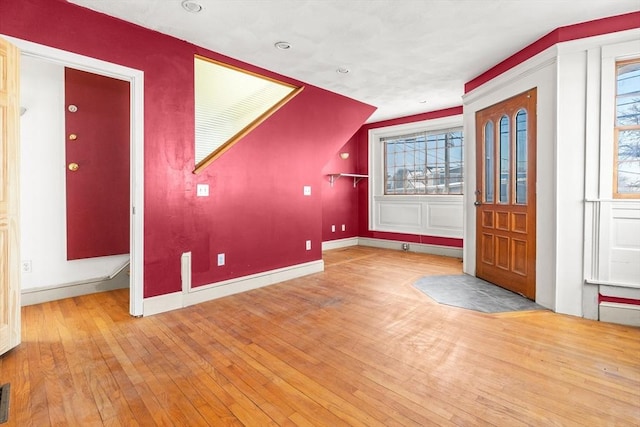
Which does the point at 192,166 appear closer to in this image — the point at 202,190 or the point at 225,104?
the point at 202,190

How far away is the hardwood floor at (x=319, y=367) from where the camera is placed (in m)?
1.58

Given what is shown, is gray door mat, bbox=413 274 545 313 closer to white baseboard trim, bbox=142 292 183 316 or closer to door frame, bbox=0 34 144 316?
white baseboard trim, bbox=142 292 183 316

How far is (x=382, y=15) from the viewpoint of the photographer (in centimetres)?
264

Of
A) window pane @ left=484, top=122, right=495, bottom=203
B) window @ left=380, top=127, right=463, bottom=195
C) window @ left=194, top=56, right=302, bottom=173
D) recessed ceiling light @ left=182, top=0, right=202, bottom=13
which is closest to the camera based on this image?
recessed ceiling light @ left=182, top=0, right=202, bottom=13

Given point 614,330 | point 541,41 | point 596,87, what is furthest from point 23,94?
point 614,330

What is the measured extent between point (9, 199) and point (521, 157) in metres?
4.53

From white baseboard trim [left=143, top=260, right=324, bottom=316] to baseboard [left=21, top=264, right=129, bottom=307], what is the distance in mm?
1210

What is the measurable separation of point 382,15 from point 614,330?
3.20m

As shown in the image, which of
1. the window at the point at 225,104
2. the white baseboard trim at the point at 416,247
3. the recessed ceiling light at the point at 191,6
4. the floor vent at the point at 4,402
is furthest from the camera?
the white baseboard trim at the point at 416,247

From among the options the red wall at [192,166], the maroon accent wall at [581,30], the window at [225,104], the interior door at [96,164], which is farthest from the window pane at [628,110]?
the interior door at [96,164]

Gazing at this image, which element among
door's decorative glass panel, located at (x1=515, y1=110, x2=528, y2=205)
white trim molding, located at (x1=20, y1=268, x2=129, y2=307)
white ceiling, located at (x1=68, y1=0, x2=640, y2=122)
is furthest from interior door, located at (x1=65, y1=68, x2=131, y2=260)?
door's decorative glass panel, located at (x1=515, y1=110, x2=528, y2=205)

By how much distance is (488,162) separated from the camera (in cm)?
388

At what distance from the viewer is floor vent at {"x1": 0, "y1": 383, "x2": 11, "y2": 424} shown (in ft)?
5.05

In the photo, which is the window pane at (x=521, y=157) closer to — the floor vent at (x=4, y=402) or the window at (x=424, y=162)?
the window at (x=424, y=162)
